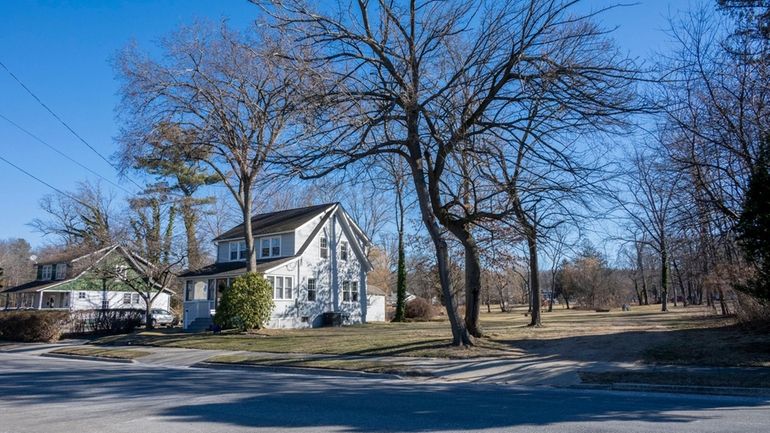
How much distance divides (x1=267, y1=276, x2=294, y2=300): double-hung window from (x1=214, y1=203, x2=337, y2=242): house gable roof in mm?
3259

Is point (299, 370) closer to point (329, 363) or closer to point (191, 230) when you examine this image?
point (329, 363)

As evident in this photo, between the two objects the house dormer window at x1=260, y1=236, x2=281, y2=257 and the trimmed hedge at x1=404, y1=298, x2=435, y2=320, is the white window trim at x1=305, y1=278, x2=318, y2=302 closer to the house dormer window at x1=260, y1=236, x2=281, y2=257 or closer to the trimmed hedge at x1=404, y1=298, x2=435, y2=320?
the house dormer window at x1=260, y1=236, x2=281, y2=257

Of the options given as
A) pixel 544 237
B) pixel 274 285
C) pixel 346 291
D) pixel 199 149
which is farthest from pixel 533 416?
pixel 346 291

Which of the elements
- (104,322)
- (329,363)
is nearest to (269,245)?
(104,322)

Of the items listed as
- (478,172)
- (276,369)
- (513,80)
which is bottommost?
(276,369)

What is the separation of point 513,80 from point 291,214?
28032 millimetres

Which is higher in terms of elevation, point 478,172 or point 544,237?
point 478,172

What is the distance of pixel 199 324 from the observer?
3569 centimetres

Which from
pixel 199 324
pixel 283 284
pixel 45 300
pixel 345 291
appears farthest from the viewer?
pixel 45 300

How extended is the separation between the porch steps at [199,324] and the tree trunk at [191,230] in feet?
34.3

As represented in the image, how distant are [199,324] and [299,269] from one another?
6964 mm

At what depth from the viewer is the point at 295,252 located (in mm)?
37250

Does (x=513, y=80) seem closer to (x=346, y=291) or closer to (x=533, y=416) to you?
(x=533, y=416)

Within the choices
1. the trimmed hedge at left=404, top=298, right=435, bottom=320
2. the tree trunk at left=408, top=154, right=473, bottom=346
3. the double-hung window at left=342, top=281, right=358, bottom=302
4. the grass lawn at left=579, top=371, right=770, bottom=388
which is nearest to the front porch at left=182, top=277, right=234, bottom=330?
the double-hung window at left=342, top=281, right=358, bottom=302
